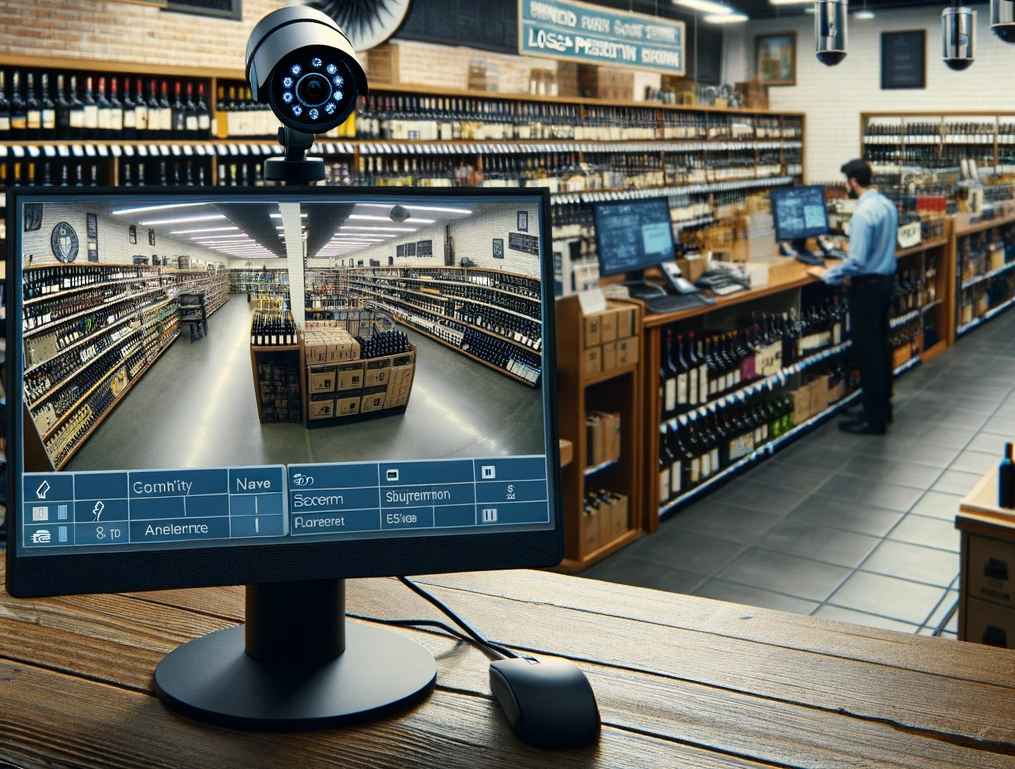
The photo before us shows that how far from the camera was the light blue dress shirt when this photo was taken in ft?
20.9

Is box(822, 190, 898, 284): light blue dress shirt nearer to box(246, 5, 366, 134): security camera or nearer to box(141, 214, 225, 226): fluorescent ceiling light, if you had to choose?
box(246, 5, 366, 134): security camera

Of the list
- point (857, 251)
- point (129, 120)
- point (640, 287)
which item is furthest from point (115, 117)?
point (857, 251)

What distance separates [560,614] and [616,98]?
1096 centimetres

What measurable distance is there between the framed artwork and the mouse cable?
1620 centimetres

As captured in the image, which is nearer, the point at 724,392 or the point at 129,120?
the point at 724,392

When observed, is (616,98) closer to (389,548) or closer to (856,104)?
(856,104)

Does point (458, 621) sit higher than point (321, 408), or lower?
lower

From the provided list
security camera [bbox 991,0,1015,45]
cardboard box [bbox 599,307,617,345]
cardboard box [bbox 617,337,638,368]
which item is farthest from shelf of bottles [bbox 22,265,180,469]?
security camera [bbox 991,0,1015,45]

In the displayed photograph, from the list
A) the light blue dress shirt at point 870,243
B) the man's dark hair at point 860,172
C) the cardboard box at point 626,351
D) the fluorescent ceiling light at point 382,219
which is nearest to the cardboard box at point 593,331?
the cardboard box at point 626,351

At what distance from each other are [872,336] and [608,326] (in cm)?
296

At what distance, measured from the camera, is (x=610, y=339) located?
4.33m

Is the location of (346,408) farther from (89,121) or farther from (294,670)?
→ (89,121)

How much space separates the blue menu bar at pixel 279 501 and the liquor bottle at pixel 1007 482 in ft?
6.26

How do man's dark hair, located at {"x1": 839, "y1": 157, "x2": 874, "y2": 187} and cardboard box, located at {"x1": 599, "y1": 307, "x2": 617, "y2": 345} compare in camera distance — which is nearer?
cardboard box, located at {"x1": 599, "y1": 307, "x2": 617, "y2": 345}
